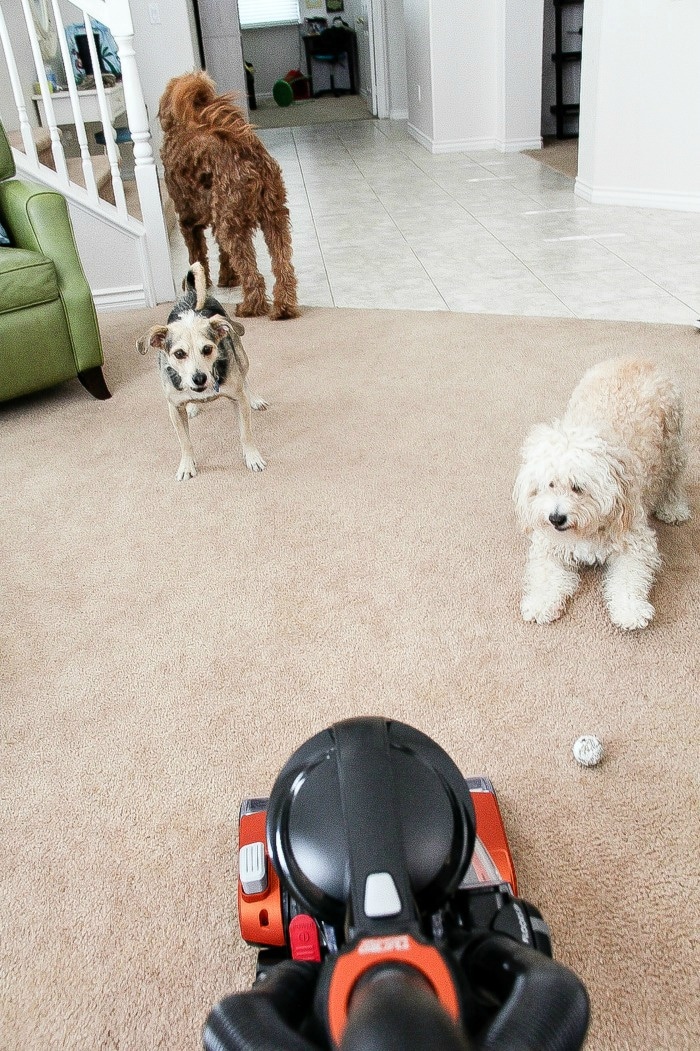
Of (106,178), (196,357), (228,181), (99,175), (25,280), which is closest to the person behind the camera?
(196,357)

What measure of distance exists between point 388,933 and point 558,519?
1097 mm

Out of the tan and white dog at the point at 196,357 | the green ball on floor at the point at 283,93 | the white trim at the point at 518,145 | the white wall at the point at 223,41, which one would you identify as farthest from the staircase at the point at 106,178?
the green ball on floor at the point at 283,93

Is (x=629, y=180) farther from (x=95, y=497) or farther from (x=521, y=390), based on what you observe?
(x=95, y=497)

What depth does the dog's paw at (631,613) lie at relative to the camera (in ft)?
5.20

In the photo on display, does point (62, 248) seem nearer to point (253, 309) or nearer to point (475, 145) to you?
point (253, 309)

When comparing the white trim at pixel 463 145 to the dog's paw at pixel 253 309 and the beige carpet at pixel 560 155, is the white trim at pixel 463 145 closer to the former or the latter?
the beige carpet at pixel 560 155

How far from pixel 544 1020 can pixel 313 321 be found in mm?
3286

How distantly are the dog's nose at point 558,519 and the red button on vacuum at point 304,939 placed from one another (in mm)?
885

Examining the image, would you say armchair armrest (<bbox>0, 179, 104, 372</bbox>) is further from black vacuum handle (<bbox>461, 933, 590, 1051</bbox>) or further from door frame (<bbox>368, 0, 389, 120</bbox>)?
door frame (<bbox>368, 0, 389, 120</bbox>)

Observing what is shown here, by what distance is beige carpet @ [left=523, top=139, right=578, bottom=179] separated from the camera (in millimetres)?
6074

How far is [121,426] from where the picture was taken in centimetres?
273

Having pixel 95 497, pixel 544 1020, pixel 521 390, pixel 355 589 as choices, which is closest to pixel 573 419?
pixel 355 589

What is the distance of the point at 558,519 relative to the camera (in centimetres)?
156

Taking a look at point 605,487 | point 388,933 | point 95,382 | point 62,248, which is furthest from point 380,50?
point 388,933
